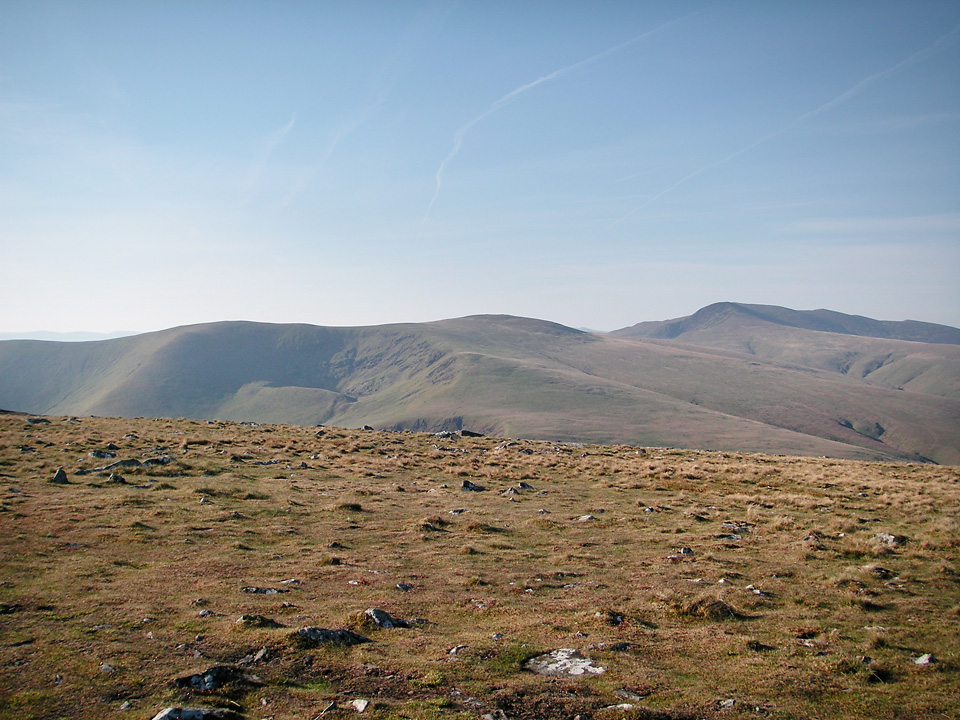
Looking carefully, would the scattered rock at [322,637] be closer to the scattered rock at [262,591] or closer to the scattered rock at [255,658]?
the scattered rock at [255,658]

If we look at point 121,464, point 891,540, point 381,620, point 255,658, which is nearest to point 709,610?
point 381,620

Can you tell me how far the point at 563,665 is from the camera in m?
12.5

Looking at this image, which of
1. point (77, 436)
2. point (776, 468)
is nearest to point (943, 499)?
point (776, 468)

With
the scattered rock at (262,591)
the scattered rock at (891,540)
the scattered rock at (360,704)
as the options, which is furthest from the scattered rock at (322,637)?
the scattered rock at (891,540)

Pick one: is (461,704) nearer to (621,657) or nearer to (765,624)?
(621,657)

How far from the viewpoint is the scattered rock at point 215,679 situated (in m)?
10.6

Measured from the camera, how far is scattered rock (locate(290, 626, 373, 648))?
12.7 m

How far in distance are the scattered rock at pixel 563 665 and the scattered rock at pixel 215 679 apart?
5.84 metres

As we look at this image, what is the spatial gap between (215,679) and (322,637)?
2.57 meters

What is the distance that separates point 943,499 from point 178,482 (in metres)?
45.1

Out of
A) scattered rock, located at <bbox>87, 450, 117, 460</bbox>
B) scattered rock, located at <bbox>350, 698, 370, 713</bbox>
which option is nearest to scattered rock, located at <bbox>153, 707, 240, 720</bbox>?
scattered rock, located at <bbox>350, 698, 370, 713</bbox>

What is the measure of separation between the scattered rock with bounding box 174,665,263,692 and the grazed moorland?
0.43 ft

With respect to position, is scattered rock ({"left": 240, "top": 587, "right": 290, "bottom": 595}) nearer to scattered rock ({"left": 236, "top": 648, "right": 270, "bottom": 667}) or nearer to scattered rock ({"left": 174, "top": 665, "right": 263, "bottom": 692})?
scattered rock ({"left": 236, "top": 648, "right": 270, "bottom": 667})

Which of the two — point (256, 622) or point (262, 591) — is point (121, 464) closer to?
point (262, 591)
